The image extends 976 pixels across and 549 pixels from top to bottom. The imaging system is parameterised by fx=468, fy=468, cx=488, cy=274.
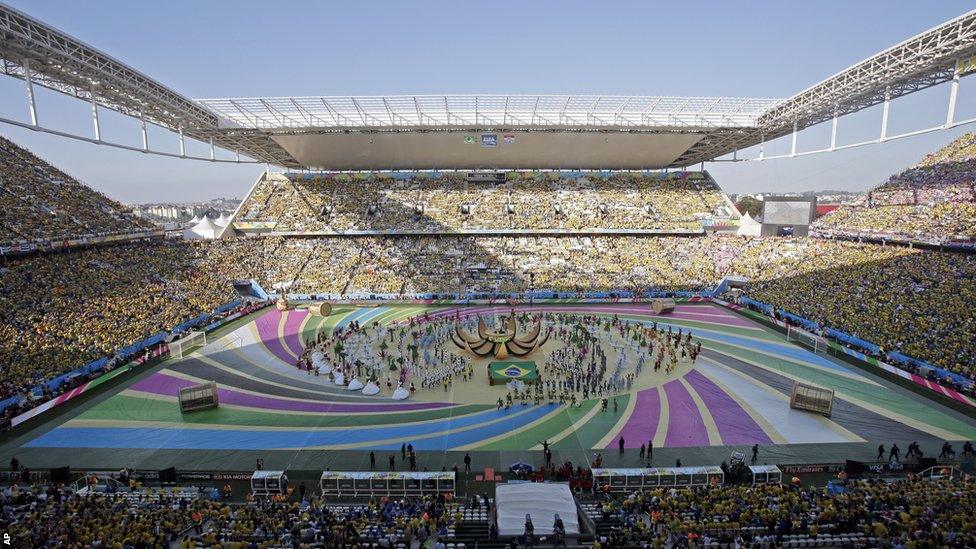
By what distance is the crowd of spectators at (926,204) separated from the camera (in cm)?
3552

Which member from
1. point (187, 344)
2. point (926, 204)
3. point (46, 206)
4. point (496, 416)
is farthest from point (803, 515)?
point (46, 206)

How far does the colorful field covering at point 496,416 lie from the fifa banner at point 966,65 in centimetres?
1947

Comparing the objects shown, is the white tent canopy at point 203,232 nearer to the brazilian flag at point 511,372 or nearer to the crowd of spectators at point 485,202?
the crowd of spectators at point 485,202

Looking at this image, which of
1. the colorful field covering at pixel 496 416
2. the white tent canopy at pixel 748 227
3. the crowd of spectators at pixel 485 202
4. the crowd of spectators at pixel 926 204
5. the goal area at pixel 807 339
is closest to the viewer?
the colorful field covering at pixel 496 416

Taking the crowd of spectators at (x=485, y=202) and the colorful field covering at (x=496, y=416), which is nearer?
the colorful field covering at (x=496, y=416)

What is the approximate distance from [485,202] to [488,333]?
3290 cm

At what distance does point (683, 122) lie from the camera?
1847 inches

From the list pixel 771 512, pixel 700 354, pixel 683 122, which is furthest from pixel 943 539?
pixel 683 122

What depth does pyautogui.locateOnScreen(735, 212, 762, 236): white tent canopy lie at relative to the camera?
5188 centimetres

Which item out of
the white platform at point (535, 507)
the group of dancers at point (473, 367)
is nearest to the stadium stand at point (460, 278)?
the group of dancers at point (473, 367)

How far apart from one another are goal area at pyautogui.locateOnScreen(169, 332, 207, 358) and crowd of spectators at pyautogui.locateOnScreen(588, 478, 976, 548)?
25.7 metres

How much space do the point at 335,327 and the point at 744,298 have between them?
106 ft

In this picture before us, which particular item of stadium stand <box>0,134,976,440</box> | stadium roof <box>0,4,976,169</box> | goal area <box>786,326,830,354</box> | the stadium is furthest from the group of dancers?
stadium roof <box>0,4,976,169</box>

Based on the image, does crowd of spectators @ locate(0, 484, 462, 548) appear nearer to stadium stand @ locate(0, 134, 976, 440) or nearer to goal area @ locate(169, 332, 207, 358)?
stadium stand @ locate(0, 134, 976, 440)
